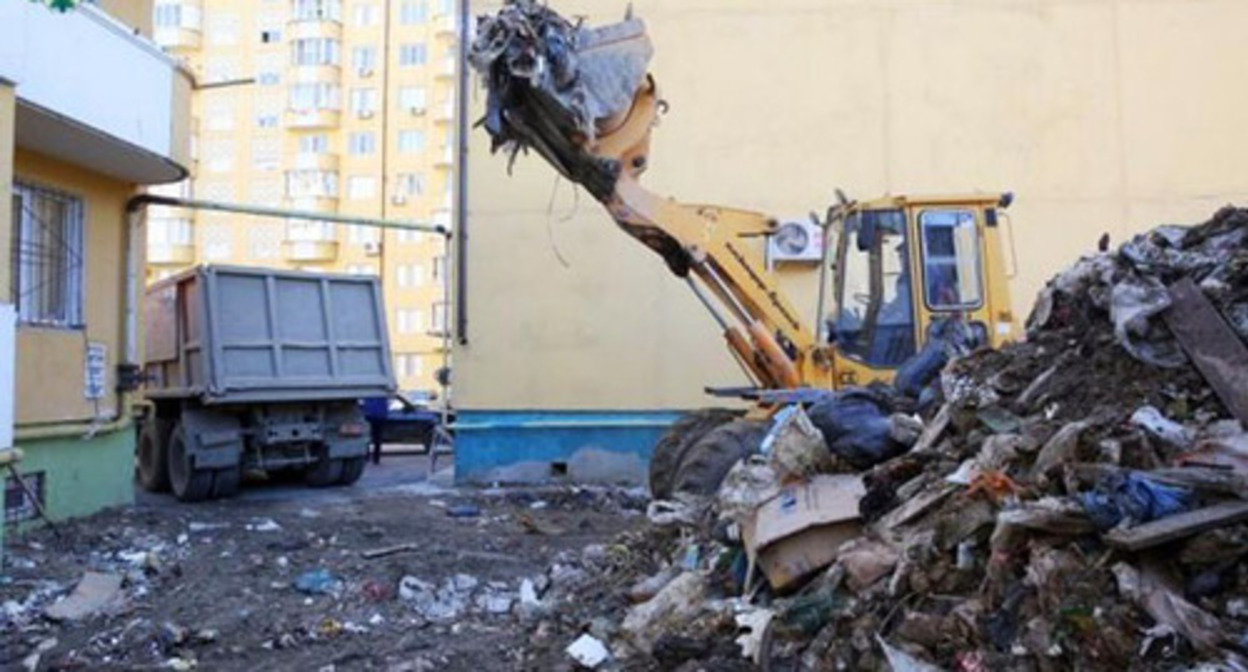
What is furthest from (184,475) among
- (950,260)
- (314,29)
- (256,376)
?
(314,29)

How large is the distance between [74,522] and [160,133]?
3572 mm

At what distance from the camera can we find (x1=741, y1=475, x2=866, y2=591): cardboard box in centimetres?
491

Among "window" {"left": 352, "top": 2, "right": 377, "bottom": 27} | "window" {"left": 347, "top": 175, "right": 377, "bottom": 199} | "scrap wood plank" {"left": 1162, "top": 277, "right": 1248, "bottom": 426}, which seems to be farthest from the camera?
"window" {"left": 352, "top": 2, "right": 377, "bottom": 27}

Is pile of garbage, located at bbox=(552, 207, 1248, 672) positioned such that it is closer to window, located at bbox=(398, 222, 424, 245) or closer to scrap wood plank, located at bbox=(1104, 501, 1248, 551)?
scrap wood plank, located at bbox=(1104, 501, 1248, 551)

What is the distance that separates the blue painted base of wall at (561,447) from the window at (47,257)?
15.5ft

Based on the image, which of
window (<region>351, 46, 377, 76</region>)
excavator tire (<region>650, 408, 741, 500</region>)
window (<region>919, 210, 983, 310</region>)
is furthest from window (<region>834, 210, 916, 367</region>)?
window (<region>351, 46, 377, 76</region>)

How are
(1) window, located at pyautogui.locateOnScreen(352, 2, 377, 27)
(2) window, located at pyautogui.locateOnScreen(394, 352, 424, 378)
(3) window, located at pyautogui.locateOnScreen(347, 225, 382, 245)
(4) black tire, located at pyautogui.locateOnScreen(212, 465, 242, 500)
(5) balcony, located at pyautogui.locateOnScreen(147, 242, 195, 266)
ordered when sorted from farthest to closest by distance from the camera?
(1) window, located at pyautogui.locateOnScreen(352, 2, 377, 27) → (5) balcony, located at pyautogui.locateOnScreen(147, 242, 195, 266) → (3) window, located at pyautogui.locateOnScreen(347, 225, 382, 245) → (2) window, located at pyautogui.locateOnScreen(394, 352, 424, 378) → (4) black tire, located at pyautogui.locateOnScreen(212, 465, 242, 500)

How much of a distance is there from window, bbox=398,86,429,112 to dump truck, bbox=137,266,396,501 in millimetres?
38571

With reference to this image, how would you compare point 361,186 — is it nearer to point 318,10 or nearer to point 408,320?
point 408,320

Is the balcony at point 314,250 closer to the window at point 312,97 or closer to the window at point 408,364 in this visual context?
the window at point 408,364

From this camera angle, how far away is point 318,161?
48.7 m

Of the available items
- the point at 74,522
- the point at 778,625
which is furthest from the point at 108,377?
the point at 778,625

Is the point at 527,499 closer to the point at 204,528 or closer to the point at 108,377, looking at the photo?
the point at 204,528

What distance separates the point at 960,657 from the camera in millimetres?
3822
